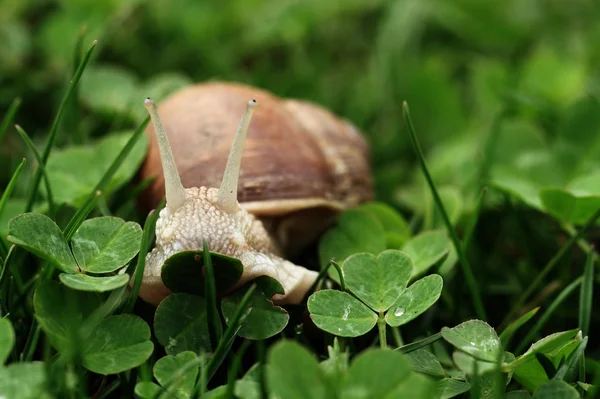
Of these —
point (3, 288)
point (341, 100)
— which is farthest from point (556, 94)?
point (3, 288)

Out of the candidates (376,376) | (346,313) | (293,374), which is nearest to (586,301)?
(346,313)

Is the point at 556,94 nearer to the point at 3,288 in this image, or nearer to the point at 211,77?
the point at 211,77

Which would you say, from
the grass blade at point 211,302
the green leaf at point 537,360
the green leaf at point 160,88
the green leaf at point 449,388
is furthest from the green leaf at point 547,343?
the green leaf at point 160,88

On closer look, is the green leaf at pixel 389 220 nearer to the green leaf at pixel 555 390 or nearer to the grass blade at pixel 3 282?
the green leaf at pixel 555 390

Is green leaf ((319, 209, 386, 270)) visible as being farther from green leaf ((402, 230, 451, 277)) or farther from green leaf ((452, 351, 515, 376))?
green leaf ((452, 351, 515, 376))

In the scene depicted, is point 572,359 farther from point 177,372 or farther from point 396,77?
point 396,77
